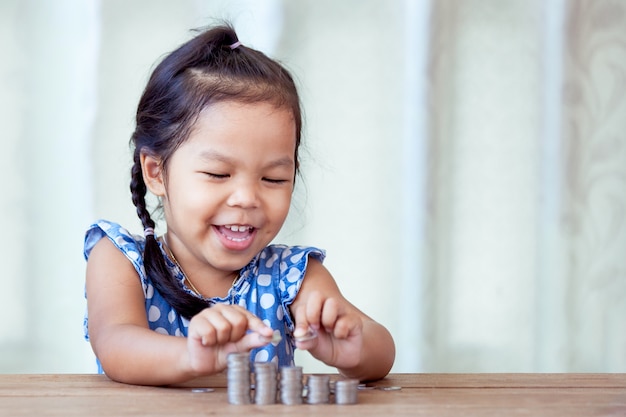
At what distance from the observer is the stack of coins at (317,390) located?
0.95 metres

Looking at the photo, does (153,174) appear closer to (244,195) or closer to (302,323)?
(244,195)

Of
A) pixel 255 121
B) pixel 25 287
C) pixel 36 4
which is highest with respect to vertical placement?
pixel 36 4

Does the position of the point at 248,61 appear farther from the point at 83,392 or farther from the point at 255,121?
the point at 83,392

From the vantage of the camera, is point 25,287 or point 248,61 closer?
point 248,61

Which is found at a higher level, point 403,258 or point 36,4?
point 36,4

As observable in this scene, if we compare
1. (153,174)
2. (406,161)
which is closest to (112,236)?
(153,174)

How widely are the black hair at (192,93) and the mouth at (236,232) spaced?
0.12 meters

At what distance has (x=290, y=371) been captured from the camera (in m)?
0.94

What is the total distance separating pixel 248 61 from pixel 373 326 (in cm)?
46

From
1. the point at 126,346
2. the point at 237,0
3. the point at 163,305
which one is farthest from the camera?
the point at 237,0

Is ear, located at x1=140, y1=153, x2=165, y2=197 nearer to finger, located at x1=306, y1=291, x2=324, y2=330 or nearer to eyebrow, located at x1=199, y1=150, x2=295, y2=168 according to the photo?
eyebrow, located at x1=199, y1=150, x2=295, y2=168

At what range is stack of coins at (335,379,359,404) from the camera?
3.10 ft

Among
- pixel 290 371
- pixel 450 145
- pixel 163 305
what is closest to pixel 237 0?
pixel 450 145

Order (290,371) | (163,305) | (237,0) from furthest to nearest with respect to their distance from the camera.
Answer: (237,0)
(163,305)
(290,371)
